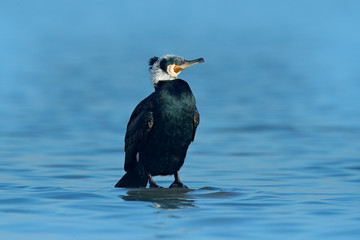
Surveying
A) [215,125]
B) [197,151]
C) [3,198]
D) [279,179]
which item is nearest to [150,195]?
[3,198]

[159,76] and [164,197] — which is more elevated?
[159,76]

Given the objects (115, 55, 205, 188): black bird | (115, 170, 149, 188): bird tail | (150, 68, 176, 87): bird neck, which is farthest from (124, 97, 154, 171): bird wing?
(150, 68, 176, 87): bird neck

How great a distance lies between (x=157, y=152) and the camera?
10.1 meters

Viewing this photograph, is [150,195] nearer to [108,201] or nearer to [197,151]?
[108,201]

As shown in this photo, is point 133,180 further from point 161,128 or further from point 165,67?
point 165,67

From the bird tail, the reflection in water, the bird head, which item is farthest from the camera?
the bird tail

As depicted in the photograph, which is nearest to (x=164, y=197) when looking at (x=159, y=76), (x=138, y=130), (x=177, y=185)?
(x=177, y=185)

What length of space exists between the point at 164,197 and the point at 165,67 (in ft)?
5.42

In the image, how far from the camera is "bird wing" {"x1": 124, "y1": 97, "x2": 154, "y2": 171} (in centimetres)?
995

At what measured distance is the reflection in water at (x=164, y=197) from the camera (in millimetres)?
8758

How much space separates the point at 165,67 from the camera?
1025 centimetres

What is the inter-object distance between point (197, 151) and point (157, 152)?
168 inches

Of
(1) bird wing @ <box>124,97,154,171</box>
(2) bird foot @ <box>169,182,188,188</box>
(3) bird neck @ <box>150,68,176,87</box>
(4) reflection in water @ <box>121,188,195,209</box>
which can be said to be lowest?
(4) reflection in water @ <box>121,188,195,209</box>

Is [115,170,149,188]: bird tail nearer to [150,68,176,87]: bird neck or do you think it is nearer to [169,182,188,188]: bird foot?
[169,182,188,188]: bird foot
